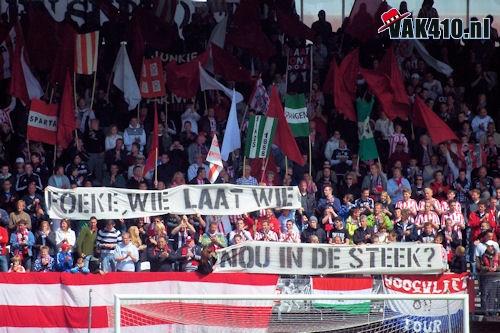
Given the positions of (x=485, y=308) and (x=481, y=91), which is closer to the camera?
(x=485, y=308)

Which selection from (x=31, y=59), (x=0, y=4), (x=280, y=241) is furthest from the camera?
(x=0, y=4)

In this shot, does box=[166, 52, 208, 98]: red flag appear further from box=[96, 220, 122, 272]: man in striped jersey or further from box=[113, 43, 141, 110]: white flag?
box=[96, 220, 122, 272]: man in striped jersey

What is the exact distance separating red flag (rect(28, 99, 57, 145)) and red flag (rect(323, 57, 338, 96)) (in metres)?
5.34

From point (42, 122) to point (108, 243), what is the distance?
15.1 ft

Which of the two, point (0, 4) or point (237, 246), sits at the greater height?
point (0, 4)

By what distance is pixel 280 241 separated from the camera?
88.2 ft

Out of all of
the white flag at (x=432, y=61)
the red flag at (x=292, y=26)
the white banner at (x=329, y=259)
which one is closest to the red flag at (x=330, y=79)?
the red flag at (x=292, y=26)

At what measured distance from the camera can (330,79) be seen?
104 ft

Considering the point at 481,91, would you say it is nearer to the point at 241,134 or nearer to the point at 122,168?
the point at 241,134

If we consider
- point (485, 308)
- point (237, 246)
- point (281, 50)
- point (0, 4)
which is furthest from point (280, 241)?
point (0, 4)

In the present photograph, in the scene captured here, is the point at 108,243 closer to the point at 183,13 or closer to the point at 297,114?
the point at 297,114

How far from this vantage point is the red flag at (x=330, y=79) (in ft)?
103

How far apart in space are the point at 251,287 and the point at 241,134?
6654 mm

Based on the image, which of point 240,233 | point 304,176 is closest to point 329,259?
point 240,233
